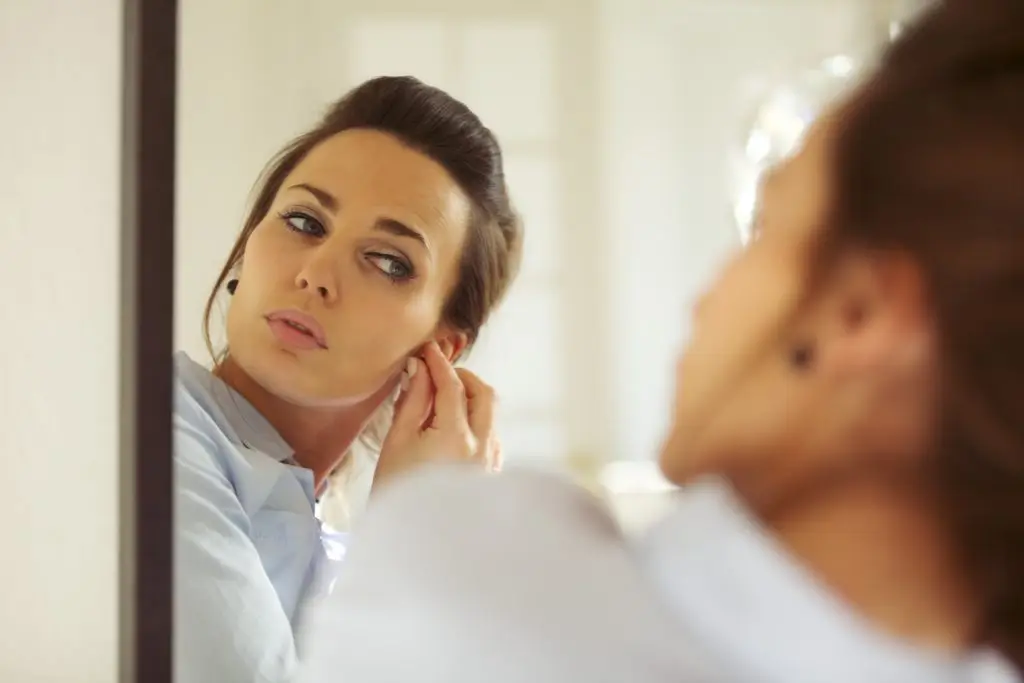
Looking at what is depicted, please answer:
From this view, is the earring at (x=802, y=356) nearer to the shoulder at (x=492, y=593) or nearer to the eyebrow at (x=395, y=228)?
the shoulder at (x=492, y=593)

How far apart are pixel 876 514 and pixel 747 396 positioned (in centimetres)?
6

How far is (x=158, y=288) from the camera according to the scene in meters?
0.51

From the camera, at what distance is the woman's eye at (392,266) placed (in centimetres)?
53

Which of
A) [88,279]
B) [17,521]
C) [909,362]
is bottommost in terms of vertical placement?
[17,521]

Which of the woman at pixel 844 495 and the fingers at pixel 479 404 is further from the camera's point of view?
the fingers at pixel 479 404

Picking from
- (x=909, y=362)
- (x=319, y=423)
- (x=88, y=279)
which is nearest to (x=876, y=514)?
(x=909, y=362)

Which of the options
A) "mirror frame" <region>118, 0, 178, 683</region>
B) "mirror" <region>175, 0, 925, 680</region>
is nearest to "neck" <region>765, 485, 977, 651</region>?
"mirror" <region>175, 0, 925, 680</region>

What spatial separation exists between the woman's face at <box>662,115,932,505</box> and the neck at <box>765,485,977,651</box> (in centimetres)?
1

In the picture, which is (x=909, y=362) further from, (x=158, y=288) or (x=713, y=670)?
(x=158, y=288)

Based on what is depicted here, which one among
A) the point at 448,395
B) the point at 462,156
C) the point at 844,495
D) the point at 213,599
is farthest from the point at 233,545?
the point at 844,495

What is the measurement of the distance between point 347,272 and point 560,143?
134mm

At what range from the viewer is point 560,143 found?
0.55 meters

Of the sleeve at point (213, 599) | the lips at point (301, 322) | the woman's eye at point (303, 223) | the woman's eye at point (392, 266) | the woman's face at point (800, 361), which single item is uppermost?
the woman's face at point (800, 361)

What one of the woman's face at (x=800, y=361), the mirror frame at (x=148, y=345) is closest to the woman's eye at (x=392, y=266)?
A: the mirror frame at (x=148, y=345)
